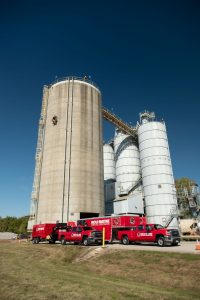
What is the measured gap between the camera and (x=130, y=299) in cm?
1145

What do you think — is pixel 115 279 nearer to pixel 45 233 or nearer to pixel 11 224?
pixel 45 233

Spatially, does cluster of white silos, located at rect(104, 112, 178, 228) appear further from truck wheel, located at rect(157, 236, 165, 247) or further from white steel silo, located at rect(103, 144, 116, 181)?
truck wheel, located at rect(157, 236, 165, 247)

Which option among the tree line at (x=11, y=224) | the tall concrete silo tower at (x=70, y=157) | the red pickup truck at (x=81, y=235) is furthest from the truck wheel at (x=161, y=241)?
the tree line at (x=11, y=224)

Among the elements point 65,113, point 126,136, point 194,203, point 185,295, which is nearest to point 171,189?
point 194,203

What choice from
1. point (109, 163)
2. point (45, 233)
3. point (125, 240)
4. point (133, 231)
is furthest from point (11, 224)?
point (133, 231)

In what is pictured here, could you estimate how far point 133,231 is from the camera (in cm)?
2922

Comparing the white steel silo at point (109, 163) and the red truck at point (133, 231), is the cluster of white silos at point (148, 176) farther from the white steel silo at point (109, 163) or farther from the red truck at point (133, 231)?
the red truck at point (133, 231)

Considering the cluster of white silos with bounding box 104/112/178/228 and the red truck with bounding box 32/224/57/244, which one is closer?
the red truck with bounding box 32/224/57/244

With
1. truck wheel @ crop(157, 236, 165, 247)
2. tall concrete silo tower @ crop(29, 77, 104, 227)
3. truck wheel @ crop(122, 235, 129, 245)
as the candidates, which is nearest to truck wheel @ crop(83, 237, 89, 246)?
truck wheel @ crop(122, 235, 129, 245)

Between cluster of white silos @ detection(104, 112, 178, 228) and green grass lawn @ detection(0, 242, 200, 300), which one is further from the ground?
cluster of white silos @ detection(104, 112, 178, 228)

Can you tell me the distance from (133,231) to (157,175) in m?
24.7

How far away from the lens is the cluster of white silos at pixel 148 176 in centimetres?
5095

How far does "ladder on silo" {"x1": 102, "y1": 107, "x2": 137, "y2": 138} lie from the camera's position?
60.2m

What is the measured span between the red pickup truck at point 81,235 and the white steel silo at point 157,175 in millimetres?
22231
